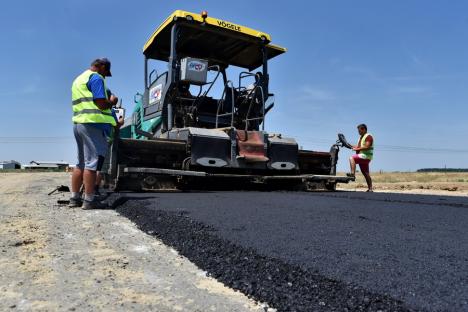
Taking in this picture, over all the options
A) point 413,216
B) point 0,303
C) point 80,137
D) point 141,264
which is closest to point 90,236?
point 141,264

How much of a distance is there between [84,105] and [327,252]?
2.96m

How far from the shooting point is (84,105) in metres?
4.15

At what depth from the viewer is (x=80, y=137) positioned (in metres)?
4.24

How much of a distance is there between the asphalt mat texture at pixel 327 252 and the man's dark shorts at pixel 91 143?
0.65 metres

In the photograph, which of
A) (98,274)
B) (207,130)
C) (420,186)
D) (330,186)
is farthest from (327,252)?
(420,186)

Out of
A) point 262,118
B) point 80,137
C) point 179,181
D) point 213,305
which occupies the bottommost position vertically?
point 213,305

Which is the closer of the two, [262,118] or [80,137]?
[80,137]

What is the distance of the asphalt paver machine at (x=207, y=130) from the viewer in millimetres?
5586

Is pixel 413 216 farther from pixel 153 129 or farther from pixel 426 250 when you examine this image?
pixel 153 129

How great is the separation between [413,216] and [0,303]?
301 cm

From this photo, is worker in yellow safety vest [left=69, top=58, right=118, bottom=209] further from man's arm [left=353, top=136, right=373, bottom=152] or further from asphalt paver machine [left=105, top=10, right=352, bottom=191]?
man's arm [left=353, top=136, right=373, bottom=152]

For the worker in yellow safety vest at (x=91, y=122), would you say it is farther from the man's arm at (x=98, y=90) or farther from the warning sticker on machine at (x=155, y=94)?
the warning sticker on machine at (x=155, y=94)

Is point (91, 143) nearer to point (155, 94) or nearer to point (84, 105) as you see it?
point (84, 105)

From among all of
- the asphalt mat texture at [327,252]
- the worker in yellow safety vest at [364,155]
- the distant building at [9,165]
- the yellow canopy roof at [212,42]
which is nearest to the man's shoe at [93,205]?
the asphalt mat texture at [327,252]
